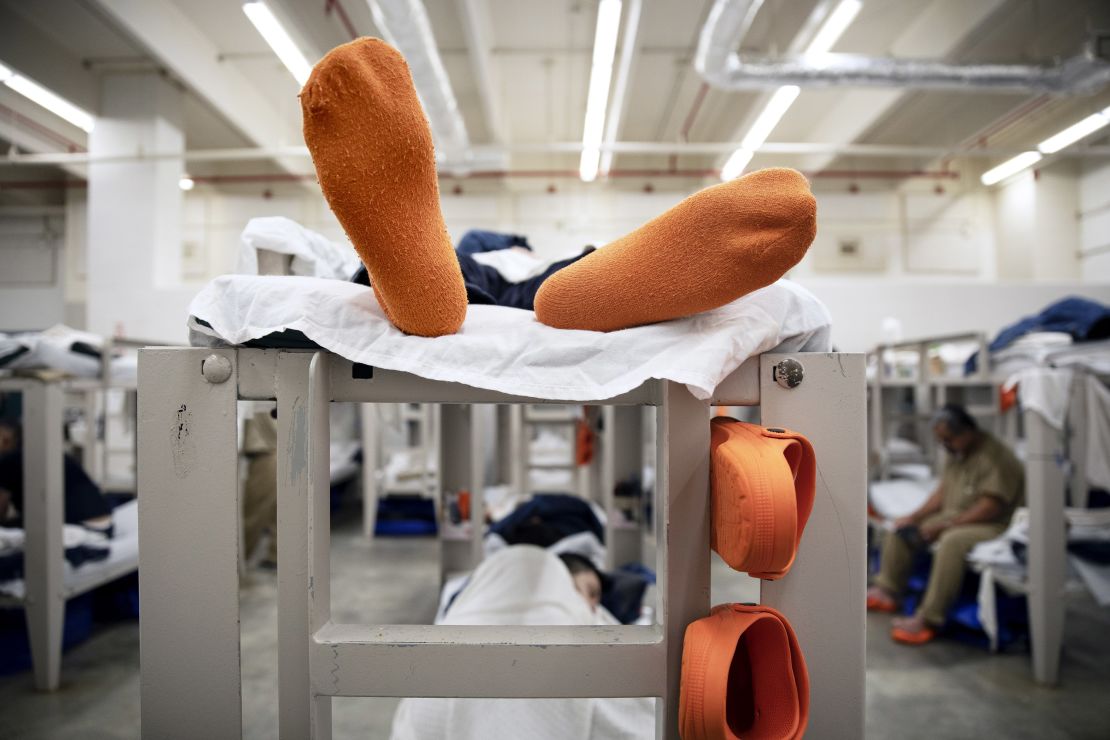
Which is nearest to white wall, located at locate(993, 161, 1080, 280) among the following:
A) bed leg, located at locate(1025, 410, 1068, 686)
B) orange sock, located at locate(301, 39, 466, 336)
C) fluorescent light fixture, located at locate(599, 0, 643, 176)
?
fluorescent light fixture, located at locate(599, 0, 643, 176)

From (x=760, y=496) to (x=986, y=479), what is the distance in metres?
2.52

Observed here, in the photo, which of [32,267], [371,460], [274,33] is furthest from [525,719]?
[32,267]

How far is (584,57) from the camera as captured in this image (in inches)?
170

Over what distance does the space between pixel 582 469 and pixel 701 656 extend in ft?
10.1

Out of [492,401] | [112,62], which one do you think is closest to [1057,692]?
[492,401]

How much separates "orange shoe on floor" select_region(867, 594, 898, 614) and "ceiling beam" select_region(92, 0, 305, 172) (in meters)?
4.80

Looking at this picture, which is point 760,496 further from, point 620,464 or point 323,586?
point 620,464

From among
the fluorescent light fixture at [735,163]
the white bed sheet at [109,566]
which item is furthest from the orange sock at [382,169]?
the fluorescent light fixture at [735,163]

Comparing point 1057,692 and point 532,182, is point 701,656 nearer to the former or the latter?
point 1057,692

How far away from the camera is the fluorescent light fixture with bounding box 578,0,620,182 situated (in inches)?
108

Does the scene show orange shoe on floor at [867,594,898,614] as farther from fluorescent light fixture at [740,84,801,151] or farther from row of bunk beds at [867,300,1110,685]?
fluorescent light fixture at [740,84,801,151]

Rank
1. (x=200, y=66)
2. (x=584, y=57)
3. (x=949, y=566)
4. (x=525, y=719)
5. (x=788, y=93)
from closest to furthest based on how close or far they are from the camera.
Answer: (x=525, y=719)
(x=949, y=566)
(x=788, y=93)
(x=200, y=66)
(x=584, y=57)

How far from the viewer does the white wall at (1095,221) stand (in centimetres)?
502

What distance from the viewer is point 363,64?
54cm
